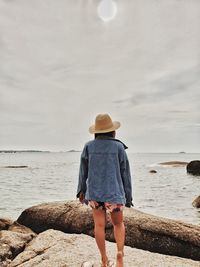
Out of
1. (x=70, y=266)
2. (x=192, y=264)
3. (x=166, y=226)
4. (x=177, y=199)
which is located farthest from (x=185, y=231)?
(x=177, y=199)

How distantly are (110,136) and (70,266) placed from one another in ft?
7.68

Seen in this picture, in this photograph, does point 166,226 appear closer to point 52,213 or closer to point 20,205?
point 52,213

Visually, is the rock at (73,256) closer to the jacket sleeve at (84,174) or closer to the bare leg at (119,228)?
the bare leg at (119,228)

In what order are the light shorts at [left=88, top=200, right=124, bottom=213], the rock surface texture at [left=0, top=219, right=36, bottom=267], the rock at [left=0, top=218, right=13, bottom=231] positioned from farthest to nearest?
the rock at [left=0, top=218, right=13, bottom=231], the rock surface texture at [left=0, top=219, right=36, bottom=267], the light shorts at [left=88, top=200, right=124, bottom=213]

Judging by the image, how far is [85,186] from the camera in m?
5.18

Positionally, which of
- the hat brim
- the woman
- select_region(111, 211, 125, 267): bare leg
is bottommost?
select_region(111, 211, 125, 267): bare leg

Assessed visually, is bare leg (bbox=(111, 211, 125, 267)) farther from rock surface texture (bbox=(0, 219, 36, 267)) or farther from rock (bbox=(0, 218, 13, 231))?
rock (bbox=(0, 218, 13, 231))

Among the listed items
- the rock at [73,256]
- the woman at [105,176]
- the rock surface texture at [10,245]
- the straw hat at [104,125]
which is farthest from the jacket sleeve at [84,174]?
the rock surface texture at [10,245]

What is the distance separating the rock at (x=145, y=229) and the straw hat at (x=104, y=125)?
135 inches

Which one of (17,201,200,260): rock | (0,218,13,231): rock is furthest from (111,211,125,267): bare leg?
(0,218,13,231): rock

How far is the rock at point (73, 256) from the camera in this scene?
5629mm

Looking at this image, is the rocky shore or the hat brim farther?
the rocky shore

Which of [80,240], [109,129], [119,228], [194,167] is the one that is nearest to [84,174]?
[109,129]

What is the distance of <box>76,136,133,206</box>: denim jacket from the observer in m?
4.89
